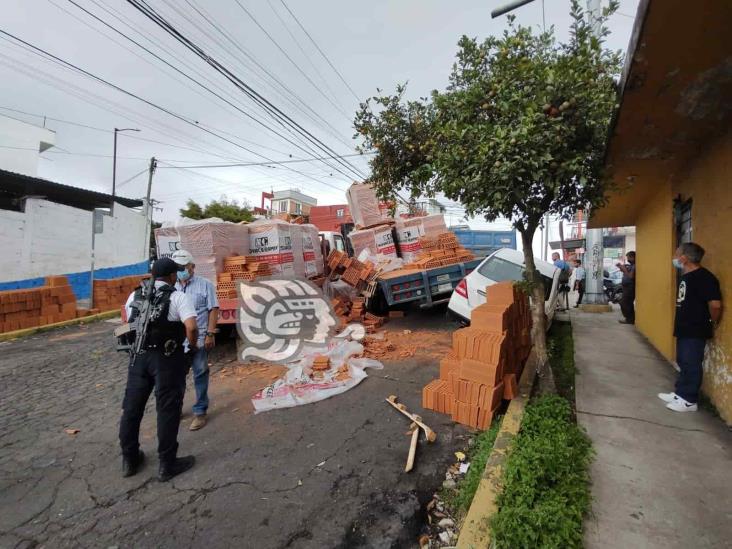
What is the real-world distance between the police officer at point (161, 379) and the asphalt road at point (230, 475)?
18cm

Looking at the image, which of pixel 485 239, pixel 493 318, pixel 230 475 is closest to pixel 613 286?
pixel 485 239

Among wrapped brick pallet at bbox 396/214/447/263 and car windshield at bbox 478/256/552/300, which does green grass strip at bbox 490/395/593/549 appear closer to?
car windshield at bbox 478/256/552/300

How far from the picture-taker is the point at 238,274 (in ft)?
20.7

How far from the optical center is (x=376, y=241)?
9320 millimetres

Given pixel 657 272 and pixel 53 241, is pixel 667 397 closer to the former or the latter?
pixel 657 272

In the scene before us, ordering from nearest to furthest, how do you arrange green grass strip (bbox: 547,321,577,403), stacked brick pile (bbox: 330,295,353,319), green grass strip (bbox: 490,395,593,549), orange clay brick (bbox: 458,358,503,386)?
green grass strip (bbox: 490,395,593,549), orange clay brick (bbox: 458,358,503,386), green grass strip (bbox: 547,321,577,403), stacked brick pile (bbox: 330,295,353,319)

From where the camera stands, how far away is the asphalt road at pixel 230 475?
232 cm

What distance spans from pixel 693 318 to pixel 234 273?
619 centimetres

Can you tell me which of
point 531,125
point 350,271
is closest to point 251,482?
point 531,125

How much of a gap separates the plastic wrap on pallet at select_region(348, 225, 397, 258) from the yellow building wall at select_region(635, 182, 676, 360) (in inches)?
208

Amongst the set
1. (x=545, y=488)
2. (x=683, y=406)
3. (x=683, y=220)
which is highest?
(x=683, y=220)

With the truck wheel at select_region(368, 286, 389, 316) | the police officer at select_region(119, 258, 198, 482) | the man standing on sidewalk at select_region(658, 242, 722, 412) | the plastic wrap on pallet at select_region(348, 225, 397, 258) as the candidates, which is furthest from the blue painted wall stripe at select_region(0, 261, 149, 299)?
the man standing on sidewalk at select_region(658, 242, 722, 412)

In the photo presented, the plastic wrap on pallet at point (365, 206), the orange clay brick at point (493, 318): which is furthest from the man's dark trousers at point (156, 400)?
the plastic wrap on pallet at point (365, 206)

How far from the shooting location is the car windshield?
22.5 ft
